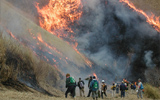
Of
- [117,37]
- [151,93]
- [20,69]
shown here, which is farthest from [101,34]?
[20,69]

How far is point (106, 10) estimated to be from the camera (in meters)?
37.7

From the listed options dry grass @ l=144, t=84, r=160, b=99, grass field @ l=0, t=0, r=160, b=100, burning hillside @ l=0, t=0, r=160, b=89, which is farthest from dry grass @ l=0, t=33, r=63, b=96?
dry grass @ l=144, t=84, r=160, b=99

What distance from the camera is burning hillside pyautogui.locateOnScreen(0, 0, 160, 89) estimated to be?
106ft

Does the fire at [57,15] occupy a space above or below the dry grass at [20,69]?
above

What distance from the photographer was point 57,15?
32.7 metres

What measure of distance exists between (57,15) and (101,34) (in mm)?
7825

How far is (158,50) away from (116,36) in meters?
6.44

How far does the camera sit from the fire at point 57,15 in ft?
106

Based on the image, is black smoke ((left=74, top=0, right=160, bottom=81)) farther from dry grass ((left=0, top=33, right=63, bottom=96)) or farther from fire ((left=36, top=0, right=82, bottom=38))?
dry grass ((left=0, top=33, right=63, bottom=96))

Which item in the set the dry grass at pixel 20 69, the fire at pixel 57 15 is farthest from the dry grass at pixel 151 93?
the fire at pixel 57 15

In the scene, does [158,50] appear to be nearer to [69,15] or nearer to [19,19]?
[69,15]

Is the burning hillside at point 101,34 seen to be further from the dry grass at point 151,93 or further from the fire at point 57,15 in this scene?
the dry grass at point 151,93

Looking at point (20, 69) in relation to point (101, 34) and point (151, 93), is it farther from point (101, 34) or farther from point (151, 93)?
point (101, 34)

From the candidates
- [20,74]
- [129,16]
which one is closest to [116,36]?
[129,16]
